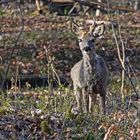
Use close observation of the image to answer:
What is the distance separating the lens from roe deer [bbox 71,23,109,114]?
409 inches

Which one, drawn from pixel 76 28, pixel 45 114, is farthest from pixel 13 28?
pixel 45 114

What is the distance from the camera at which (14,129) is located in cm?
728

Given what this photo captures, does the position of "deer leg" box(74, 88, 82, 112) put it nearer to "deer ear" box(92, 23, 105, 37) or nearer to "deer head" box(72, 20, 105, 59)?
"deer head" box(72, 20, 105, 59)

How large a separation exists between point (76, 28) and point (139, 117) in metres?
3.70

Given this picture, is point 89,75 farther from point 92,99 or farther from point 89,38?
point 89,38

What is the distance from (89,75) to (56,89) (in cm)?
218

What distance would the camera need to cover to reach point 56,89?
41.5 ft

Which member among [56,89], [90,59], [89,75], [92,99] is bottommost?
[56,89]

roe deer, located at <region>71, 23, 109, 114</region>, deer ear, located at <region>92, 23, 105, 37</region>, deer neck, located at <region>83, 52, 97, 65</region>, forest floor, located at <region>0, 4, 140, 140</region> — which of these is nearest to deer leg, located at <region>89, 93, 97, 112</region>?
roe deer, located at <region>71, 23, 109, 114</region>

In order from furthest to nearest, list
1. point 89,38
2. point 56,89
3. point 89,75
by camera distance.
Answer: point 56,89 < point 89,38 < point 89,75

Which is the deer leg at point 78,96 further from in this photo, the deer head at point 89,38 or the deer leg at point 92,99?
the deer head at point 89,38

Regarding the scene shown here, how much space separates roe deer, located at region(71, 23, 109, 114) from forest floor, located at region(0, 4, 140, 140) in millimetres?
165

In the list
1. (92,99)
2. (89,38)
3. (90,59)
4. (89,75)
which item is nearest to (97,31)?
(89,38)

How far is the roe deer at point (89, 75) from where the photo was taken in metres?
10.4
